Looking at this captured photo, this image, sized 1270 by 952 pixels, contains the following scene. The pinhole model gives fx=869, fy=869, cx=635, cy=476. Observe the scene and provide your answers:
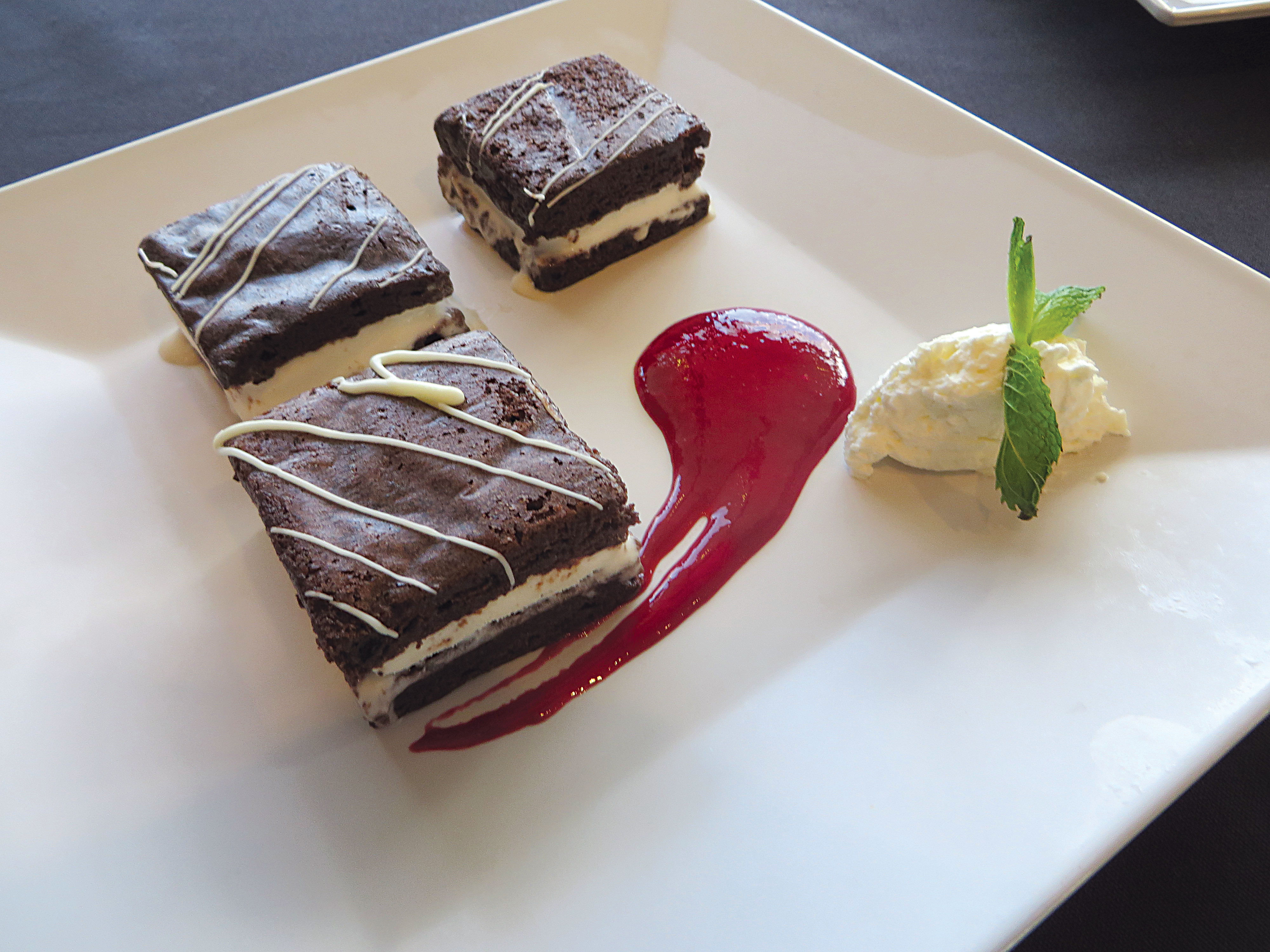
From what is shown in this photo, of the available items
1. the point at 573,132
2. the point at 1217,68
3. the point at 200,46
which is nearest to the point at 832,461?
the point at 573,132

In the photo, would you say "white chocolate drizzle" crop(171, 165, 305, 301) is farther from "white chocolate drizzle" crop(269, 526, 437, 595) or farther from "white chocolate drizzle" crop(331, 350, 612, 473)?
"white chocolate drizzle" crop(269, 526, 437, 595)

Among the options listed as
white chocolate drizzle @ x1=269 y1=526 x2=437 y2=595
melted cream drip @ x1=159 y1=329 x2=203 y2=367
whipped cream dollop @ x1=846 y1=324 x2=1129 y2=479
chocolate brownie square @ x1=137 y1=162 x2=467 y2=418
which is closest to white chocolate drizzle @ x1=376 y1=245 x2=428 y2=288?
chocolate brownie square @ x1=137 y1=162 x2=467 y2=418

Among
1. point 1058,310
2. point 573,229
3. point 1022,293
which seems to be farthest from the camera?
point 573,229

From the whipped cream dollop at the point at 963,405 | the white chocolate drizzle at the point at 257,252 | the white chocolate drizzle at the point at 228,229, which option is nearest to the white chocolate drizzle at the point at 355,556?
the white chocolate drizzle at the point at 257,252

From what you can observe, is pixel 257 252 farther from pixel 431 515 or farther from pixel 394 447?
pixel 431 515

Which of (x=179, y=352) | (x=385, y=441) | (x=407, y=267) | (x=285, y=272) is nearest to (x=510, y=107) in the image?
(x=407, y=267)

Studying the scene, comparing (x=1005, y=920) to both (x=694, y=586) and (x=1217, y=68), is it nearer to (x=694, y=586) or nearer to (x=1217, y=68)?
(x=694, y=586)

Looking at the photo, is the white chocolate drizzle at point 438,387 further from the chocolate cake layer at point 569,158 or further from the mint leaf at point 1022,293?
the mint leaf at point 1022,293

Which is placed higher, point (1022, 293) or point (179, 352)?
point (1022, 293)
